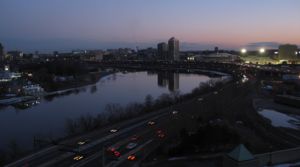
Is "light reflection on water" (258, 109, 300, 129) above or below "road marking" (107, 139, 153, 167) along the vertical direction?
below

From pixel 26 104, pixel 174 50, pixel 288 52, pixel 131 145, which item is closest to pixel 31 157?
pixel 131 145

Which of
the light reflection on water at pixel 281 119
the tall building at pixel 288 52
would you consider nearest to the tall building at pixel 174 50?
the tall building at pixel 288 52

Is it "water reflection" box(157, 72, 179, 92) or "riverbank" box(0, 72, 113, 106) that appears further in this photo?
"water reflection" box(157, 72, 179, 92)

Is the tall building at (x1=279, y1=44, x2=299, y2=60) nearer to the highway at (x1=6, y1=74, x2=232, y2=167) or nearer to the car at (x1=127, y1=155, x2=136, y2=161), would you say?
the highway at (x1=6, y1=74, x2=232, y2=167)

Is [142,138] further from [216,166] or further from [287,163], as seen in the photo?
[287,163]

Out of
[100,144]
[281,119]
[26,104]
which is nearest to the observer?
[100,144]

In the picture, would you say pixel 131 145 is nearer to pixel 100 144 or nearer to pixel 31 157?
pixel 100 144

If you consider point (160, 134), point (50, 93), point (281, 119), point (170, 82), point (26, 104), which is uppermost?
point (160, 134)

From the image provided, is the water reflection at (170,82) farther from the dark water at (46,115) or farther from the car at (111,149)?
the car at (111,149)

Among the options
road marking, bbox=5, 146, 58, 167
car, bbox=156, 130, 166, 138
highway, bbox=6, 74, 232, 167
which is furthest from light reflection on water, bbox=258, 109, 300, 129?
road marking, bbox=5, 146, 58, 167

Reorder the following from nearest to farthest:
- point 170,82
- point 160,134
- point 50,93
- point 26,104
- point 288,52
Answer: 1. point 160,134
2. point 26,104
3. point 50,93
4. point 170,82
5. point 288,52

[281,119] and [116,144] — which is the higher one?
[116,144]

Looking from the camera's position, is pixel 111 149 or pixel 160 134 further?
pixel 160 134
